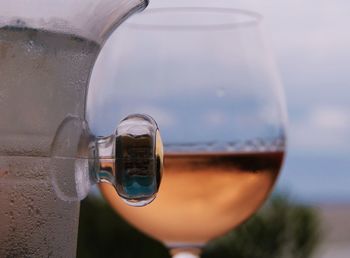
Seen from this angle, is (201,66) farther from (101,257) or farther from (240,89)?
(101,257)

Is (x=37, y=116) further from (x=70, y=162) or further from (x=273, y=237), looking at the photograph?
(x=273, y=237)

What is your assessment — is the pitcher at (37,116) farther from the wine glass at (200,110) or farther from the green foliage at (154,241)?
the green foliage at (154,241)

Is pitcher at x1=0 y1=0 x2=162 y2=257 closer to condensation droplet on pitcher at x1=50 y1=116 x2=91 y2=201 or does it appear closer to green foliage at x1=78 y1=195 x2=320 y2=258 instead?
condensation droplet on pitcher at x1=50 y1=116 x2=91 y2=201

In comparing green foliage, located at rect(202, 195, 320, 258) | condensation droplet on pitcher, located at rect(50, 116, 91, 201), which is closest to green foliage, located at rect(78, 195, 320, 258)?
green foliage, located at rect(202, 195, 320, 258)

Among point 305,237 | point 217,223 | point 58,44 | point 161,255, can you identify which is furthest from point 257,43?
point 305,237

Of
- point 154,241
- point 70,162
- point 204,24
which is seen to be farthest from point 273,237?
point 70,162

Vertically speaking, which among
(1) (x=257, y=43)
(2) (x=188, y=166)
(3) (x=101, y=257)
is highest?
(1) (x=257, y=43)
